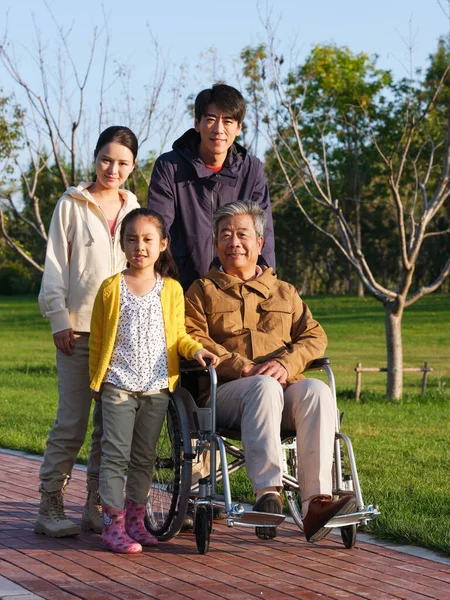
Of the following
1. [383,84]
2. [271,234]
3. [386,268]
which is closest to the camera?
[271,234]

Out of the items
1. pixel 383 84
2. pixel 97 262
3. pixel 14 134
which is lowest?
pixel 97 262

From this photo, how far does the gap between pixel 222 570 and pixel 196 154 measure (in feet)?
7.26

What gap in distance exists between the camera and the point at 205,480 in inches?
190

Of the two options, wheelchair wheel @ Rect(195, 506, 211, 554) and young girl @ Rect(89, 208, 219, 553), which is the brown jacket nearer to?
young girl @ Rect(89, 208, 219, 553)

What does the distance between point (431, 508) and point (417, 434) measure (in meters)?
4.29

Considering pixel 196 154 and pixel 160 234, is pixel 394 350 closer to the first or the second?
pixel 196 154

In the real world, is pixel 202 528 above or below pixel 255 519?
below

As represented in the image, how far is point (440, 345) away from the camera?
87.1 feet

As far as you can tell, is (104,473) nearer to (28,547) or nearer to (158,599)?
(28,547)

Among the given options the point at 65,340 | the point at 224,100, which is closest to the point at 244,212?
the point at 224,100

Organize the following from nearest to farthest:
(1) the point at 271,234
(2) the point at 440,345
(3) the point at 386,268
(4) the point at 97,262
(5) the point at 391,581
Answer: (5) the point at 391,581
(4) the point at 97,262
(1) the point at 271,234
(2) the point at 440,345
(3) the point at 386,268

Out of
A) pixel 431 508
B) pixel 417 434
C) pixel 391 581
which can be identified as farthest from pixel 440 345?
pixel 391 581

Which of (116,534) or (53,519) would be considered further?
(53,519)

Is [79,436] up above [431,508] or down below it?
above
